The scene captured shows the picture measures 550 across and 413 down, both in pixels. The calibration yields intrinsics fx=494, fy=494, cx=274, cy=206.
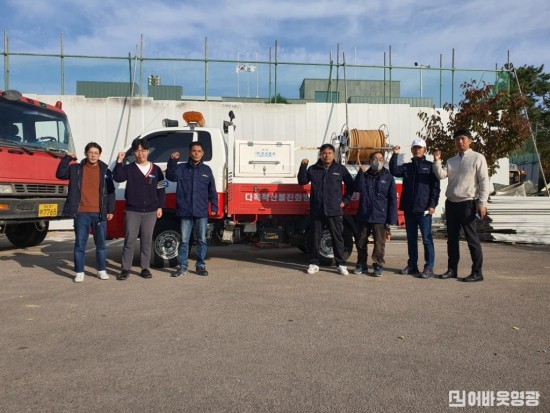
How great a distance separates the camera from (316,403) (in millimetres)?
2906

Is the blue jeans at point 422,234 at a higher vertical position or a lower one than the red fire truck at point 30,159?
lower

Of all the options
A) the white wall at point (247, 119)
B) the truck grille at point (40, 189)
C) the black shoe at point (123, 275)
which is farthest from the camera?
the white wall at point (247, 119)


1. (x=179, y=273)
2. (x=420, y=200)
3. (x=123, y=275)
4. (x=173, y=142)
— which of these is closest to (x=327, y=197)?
(x=420, y=200)

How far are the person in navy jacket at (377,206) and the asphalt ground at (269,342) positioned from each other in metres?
0.47

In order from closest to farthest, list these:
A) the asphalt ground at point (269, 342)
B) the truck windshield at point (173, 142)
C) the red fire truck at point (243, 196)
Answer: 1. the asphalt ground at point (269, 342)
2. the red fire truck at point (243, 196)
3. the truck windshield at point (173, 142)

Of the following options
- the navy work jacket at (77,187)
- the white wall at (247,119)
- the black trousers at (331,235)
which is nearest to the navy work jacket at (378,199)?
the black trousers at (331,235)

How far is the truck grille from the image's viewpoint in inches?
317

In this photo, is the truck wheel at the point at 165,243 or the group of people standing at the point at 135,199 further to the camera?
the truck wheel at the point at 165,243

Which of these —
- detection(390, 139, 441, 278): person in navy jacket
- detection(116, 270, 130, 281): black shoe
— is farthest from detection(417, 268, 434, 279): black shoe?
detection(116, 270, 130, 281): black shoe

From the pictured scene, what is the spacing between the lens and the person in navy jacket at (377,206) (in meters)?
6.86

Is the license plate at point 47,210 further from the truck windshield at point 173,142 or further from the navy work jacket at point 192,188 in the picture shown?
the navy work jacket at point 192,188

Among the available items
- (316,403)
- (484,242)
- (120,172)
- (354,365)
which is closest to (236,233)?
(120,172)

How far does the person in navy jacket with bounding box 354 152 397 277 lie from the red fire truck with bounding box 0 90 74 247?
207 inches

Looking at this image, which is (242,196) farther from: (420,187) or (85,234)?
(420,187)
